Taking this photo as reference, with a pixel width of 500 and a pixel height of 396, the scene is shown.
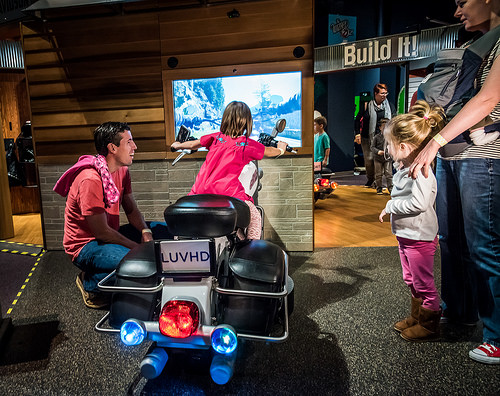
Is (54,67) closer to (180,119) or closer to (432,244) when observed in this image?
(180,119)

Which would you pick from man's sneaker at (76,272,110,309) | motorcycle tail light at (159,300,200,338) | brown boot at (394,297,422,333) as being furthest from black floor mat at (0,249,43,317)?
brown boot at (394,297,422,333)

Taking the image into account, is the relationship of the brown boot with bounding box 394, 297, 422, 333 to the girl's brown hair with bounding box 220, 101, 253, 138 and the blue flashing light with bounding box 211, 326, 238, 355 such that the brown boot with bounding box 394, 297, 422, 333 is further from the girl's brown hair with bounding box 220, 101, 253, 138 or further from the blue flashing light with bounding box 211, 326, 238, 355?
the girl's brown hair with bounding box 220, 101, 253, 138

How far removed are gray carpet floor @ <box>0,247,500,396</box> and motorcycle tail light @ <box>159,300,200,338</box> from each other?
1.58 ft

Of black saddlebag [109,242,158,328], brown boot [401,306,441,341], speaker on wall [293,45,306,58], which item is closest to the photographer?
black saddlebag [109,242,158,328]

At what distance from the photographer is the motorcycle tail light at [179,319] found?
4.56 feet

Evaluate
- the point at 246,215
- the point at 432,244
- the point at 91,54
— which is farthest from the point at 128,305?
the point at 91,54

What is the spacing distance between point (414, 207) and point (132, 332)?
1.48 metres

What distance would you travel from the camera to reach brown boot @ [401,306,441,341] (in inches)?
81.3

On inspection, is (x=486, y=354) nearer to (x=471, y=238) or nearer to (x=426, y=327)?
(x=426, y=327)

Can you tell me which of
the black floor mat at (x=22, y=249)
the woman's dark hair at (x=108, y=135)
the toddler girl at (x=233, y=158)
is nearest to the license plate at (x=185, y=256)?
the toddler girl at (x=233, y=158)

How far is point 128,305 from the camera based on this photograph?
5.35ft

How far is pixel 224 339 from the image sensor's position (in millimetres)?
1342

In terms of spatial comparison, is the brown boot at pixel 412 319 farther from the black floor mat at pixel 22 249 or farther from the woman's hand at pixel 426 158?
the black floor mat at pixel 22 249

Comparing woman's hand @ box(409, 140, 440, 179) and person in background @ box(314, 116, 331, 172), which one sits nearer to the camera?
woman's hand @ box(409, 140, 440, 179)
